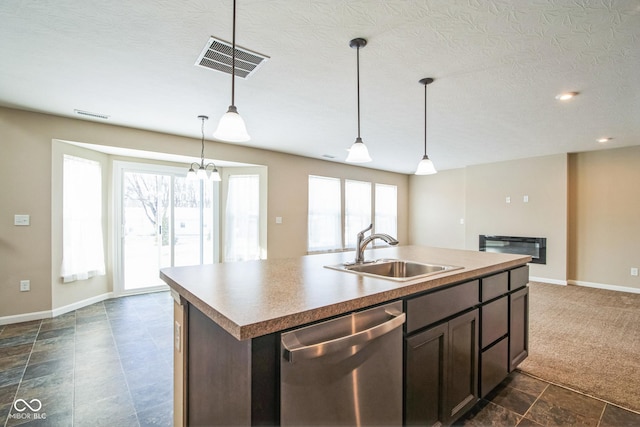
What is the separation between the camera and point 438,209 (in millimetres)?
7688

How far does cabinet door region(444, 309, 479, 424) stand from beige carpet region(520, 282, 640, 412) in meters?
1.04

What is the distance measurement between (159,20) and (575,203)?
269 inches

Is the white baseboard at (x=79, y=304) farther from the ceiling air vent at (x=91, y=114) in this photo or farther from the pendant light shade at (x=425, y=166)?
the pendant light shade at (x=425, y=166)

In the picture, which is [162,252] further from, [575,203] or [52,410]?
[575,203]

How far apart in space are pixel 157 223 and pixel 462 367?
188 inches

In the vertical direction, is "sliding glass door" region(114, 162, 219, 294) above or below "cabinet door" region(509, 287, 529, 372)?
above

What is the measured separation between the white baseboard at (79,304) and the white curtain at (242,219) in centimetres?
184

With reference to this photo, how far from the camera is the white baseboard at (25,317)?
3.38m

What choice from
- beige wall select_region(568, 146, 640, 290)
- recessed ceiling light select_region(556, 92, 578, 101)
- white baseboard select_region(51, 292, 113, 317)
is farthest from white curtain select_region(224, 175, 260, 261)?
beige wall select_region(568, 146, 640, 290)

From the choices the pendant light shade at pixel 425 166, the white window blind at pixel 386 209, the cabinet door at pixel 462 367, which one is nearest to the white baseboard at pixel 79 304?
the cabinet door at pixel 462 367

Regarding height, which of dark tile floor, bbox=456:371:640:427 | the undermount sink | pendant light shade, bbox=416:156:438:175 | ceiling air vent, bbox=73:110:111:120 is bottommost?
dark tile floor, bbox=456:371:640:427

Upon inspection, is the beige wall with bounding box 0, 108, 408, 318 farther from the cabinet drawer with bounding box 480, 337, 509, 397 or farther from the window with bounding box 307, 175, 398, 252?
the cabinet drawer with bounding box 480, 337, 509, 397

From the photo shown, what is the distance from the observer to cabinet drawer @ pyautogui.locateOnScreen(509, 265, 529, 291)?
88.4 inches

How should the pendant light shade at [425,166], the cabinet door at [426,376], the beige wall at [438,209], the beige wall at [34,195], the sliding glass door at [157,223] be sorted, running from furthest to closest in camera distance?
1. the beige wall at [438,209]
2. the sliding glass door at [157,223]
3. the beige wall at [34,195]
4. the pendant light shade at [425,166]
5. the cabinet door at [426,376]
